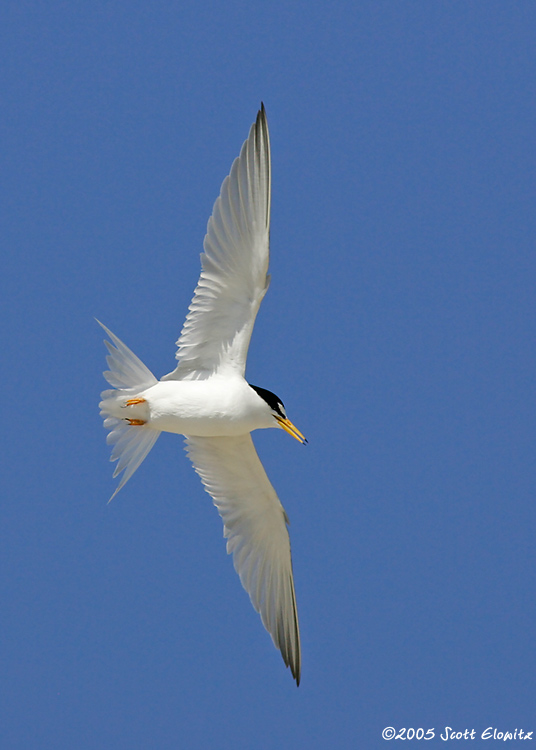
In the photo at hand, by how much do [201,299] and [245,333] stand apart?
292 millimetres

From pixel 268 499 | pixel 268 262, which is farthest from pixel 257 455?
pixel 268 262

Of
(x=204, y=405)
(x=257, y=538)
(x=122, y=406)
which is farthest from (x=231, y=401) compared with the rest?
(x=257, y=538)

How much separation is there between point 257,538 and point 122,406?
3.95 ft

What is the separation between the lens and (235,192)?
5.60m

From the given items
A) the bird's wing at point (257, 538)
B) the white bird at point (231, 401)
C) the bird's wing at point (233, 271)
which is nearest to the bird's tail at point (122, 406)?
the white bird at point (231, 401)

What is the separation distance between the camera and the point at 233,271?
5.67 metres

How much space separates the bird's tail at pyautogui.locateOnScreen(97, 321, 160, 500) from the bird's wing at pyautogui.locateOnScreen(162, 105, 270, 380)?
0.80ft

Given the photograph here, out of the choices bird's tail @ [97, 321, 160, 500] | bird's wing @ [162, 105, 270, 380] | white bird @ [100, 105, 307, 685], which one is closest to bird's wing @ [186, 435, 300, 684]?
white bird @ [100, 105, 307, 685]

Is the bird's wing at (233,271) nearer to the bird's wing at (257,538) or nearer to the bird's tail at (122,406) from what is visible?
the bird's tail at (122,406)

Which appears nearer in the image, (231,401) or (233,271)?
(233,271)

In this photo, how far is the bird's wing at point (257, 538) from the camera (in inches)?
251

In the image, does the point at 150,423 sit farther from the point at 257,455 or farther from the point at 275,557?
the point at 275,557

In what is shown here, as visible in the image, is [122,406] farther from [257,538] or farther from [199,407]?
[257,538]

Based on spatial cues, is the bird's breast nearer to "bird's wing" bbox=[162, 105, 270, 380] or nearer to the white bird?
the white bird
